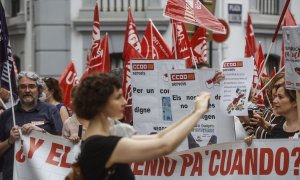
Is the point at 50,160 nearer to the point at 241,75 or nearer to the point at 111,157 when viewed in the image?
the point at 241,75

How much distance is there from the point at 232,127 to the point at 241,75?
0.47 metres

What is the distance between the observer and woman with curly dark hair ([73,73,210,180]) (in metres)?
5.04

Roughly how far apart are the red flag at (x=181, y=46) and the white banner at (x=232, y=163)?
246cm

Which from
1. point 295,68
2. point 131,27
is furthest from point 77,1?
point 295,68

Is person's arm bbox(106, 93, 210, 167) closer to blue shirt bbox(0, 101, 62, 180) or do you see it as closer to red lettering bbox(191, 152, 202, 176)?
red lettering bbox(191, 152, 202, 176)

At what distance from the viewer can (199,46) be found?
1122 cm

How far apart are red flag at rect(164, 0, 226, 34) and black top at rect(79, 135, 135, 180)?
412 centimetres

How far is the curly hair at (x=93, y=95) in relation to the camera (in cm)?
529

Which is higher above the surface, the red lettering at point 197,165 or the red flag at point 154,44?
the red flag at point 154,44

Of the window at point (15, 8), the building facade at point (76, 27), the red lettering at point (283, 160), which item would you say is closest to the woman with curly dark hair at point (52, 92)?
the red lettering at point (283, 160)

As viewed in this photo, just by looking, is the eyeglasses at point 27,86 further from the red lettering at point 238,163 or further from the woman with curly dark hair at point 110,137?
the woman with curly dark hair at point 110,137

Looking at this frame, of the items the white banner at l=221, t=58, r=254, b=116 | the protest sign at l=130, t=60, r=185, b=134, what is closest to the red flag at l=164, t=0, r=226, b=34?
the protest sign at l=130, t=60, r=185, b=134

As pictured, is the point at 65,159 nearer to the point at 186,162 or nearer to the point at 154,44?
the point at 186,162

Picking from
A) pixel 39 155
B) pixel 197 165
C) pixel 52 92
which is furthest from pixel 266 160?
pixel 52 92
